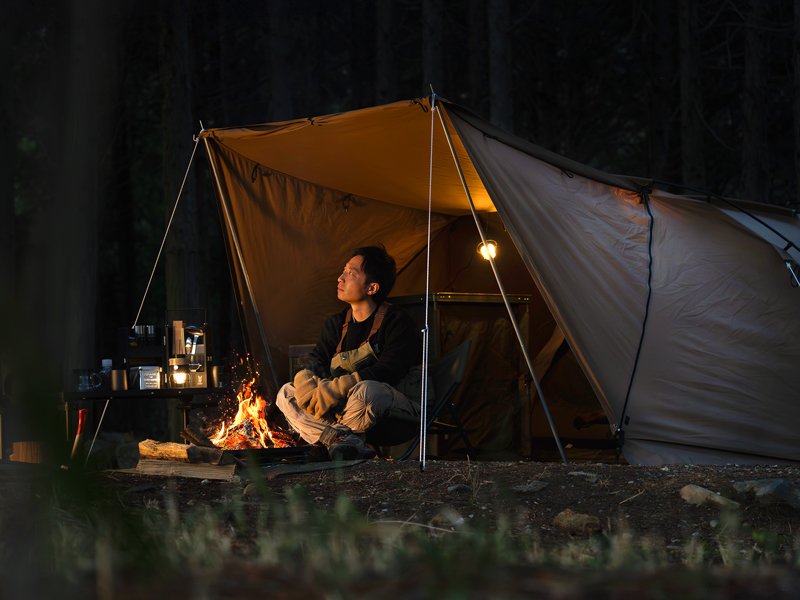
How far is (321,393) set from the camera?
4254 mm

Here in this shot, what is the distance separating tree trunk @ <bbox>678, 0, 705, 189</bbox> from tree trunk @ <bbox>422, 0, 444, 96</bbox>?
324 centimetres

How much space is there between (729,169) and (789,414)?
363 inches

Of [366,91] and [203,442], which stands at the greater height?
[366,91]

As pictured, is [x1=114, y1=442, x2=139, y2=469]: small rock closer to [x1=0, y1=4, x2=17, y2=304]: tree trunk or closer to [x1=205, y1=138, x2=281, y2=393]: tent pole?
[x1=0, y1=4, x2=17, y2=304]: tree trunk

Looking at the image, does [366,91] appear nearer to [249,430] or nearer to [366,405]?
[249,430]

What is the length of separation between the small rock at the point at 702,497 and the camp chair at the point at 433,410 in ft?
5.03

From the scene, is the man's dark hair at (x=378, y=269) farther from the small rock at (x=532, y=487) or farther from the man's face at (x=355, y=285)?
the small rock at (x=532, y=487)

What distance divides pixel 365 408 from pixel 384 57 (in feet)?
22.5

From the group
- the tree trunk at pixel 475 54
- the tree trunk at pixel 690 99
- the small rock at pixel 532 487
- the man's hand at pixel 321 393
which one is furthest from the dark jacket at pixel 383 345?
the tree trunk at pixel 475 54

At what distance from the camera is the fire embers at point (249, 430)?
4.77 m

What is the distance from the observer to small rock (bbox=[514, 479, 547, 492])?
10.1 ft

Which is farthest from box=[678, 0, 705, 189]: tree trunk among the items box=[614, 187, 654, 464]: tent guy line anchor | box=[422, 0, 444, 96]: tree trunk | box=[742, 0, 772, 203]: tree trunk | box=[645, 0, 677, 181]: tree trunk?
box=[614, 187, 654, 464]: tent guy line anchor

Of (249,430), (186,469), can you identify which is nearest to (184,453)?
(186,469)

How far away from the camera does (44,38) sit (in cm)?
839
